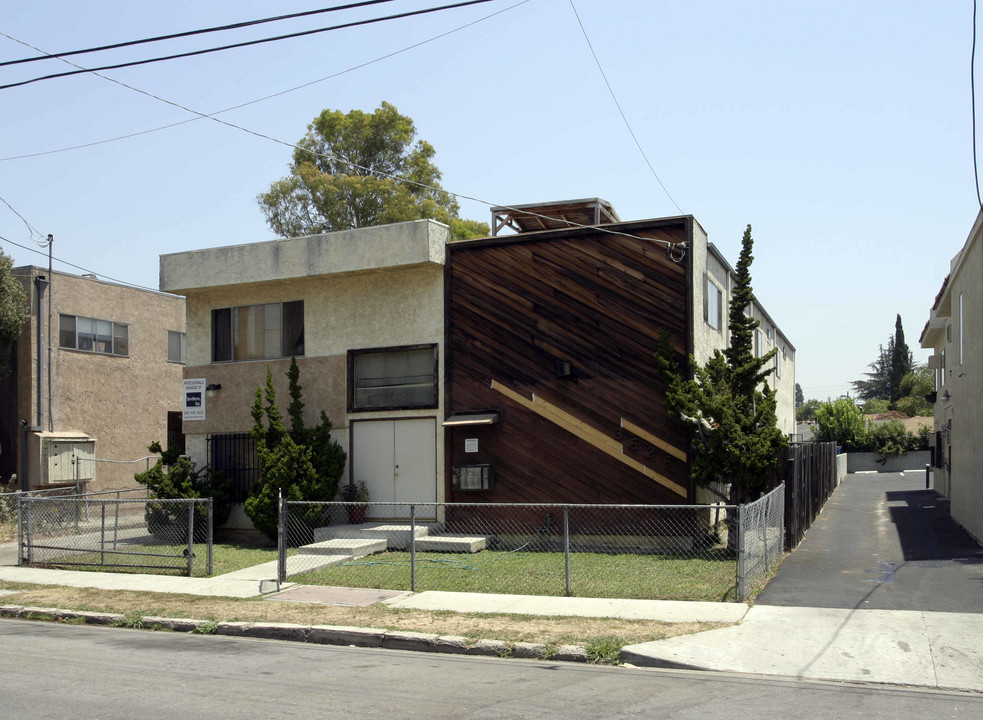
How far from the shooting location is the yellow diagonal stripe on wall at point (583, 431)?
53.7 feet

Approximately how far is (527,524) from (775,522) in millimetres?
4558

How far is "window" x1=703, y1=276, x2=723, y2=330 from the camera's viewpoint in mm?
17938

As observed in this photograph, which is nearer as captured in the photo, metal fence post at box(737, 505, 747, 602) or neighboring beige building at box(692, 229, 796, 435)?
metal fence post at box(737, 505, 747, 602)

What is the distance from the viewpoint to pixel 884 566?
14312mm

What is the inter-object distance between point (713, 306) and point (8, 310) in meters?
17.5

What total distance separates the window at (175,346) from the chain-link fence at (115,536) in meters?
6.81

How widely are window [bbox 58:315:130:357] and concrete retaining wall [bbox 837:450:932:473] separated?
136ft

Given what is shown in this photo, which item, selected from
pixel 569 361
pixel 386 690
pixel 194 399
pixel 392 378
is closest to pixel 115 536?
pixel 194 399

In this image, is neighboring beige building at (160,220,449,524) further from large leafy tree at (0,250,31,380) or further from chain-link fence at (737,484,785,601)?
chain-link fence at (737,484,785,601)

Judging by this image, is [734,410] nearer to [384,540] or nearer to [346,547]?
[384,540]

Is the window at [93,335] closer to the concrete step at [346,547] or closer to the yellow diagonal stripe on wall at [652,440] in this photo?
the concrete step at [346,547]

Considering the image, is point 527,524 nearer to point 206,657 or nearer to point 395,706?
point 206,657

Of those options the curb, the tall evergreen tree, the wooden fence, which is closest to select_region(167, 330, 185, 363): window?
the curb

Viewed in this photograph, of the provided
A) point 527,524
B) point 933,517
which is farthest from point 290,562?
point 933,517
